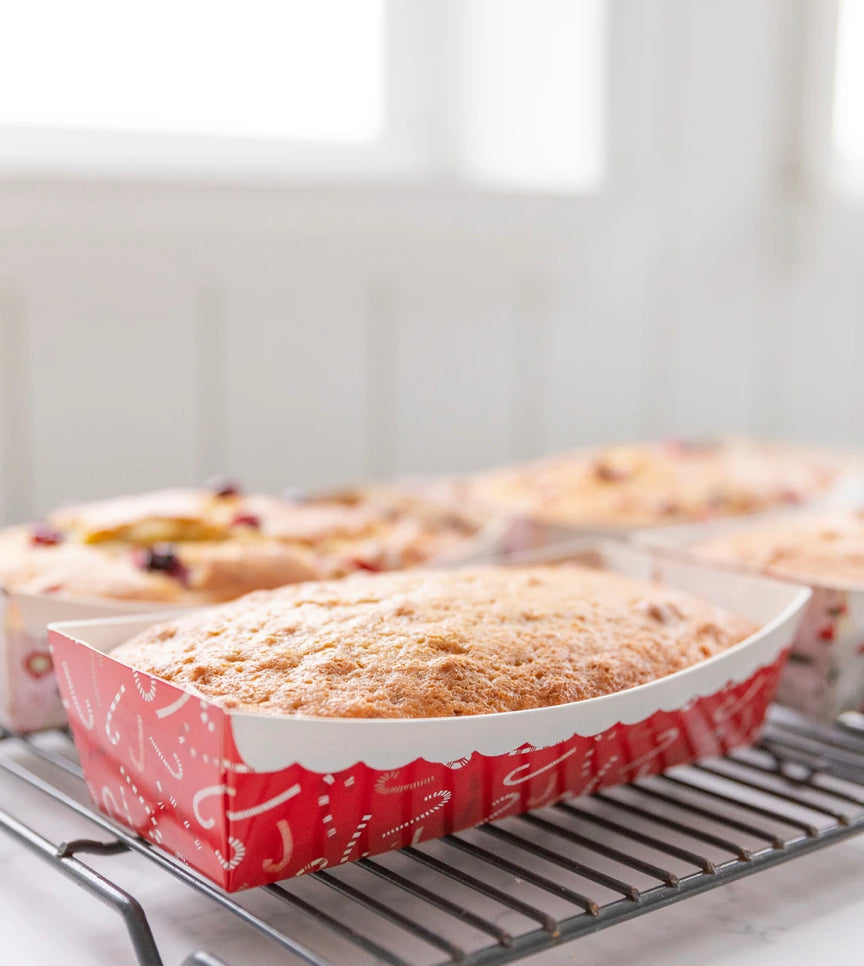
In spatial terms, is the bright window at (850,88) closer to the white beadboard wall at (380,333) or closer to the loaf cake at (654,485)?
the white beadboard wall at (380,333)

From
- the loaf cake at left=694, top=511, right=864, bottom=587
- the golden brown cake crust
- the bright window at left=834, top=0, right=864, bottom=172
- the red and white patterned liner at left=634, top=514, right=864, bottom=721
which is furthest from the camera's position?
the bright window at left=834, top=0, right=864, bottom=172

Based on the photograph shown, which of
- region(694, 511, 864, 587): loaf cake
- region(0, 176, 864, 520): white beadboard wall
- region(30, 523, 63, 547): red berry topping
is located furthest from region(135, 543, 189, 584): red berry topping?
region(0, 176, 864, 520): white beadboard wall

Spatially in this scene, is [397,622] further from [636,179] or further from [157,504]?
[636,179]

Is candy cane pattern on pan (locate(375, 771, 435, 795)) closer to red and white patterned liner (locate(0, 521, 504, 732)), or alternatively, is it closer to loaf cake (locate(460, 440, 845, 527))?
red and white patterned liner (locate(0, 521, 504, 732))

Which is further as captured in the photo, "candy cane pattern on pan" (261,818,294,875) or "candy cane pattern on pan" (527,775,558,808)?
"candy cane pattern on pan" (527,775,558,808)

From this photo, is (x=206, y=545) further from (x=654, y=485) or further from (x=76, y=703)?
(x=654, y=485)

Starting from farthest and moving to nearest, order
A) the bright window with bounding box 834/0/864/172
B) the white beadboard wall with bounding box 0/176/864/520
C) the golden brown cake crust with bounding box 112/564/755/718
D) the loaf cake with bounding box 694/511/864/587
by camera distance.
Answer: the bright window with bounding box 834/0/864/172, the white beadboard wall with bounding box 0/176/864/520, the loaf cake with bounding box 694/511/864/587, the golden brown cake crust with bounding box 112/564/755/718

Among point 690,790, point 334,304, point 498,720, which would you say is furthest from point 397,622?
point 334,304
